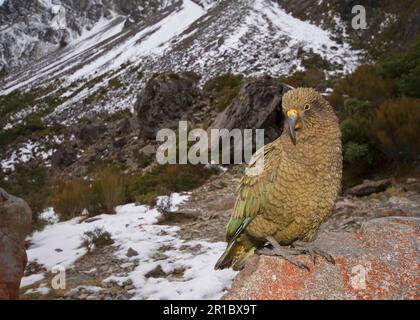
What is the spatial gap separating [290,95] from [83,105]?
32.9m

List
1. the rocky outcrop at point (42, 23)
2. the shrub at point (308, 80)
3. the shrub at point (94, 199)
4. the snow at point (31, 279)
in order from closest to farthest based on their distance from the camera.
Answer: the snow at point (31, 279)
the shrub at point (94, 199)
the shrub at point (308, 80)
the rocky outcrop at point (42, 23)

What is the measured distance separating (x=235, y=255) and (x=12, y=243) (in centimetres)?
320

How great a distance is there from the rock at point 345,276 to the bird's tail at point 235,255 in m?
0.12

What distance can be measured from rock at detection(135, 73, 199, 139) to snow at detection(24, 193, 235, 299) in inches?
343

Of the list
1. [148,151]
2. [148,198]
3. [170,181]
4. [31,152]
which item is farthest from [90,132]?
[148,198]

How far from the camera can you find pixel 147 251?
6645 millimetres

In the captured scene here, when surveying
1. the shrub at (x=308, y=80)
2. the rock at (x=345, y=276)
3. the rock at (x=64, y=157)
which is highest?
the rock at (x=345, y=276)

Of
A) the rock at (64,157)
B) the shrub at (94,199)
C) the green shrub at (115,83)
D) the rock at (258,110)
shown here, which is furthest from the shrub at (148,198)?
the green shrub at (115,83)

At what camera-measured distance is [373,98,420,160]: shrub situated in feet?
27.1

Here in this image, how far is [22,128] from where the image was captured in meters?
30.8

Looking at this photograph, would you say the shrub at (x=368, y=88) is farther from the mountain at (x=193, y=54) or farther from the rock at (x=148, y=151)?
the mountain at (x=193, y=54)

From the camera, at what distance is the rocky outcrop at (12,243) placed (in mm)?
4570

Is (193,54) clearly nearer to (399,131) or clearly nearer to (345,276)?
(399,131)
